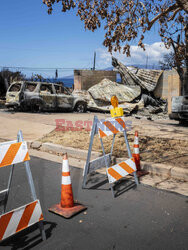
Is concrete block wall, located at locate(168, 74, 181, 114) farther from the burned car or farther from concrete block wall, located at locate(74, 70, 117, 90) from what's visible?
concrete block wall, located at locate(74, 70, 117, 90)

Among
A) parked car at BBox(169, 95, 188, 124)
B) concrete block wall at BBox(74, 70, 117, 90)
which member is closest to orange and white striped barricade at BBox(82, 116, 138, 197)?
parked car at BBox(169, 95, 188, 124)

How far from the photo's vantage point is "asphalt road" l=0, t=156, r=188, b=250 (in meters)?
2.95

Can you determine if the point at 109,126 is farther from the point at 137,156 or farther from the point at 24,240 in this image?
the point at 24,240

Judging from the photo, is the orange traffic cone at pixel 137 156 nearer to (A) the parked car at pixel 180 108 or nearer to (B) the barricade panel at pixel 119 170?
(B) the barricade panel at pixel 119 170

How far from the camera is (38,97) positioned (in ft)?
52.1

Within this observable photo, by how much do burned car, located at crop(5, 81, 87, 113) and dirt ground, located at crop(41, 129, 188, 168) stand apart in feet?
23.0

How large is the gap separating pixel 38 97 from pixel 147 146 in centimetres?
1020

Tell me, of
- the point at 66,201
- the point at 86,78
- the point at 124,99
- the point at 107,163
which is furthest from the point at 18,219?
the point at 86,78

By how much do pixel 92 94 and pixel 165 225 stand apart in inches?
643

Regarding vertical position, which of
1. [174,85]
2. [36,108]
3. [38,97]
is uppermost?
[174,85]

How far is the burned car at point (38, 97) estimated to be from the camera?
50.7 feet

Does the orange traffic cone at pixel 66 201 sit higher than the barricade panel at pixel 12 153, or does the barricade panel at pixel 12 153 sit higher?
Result: the barricade panel at pixel 12 153

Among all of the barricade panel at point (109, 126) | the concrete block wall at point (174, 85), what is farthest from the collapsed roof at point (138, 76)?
the barricade panel at point (109, 126)

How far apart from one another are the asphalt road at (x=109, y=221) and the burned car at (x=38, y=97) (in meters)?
11.0
